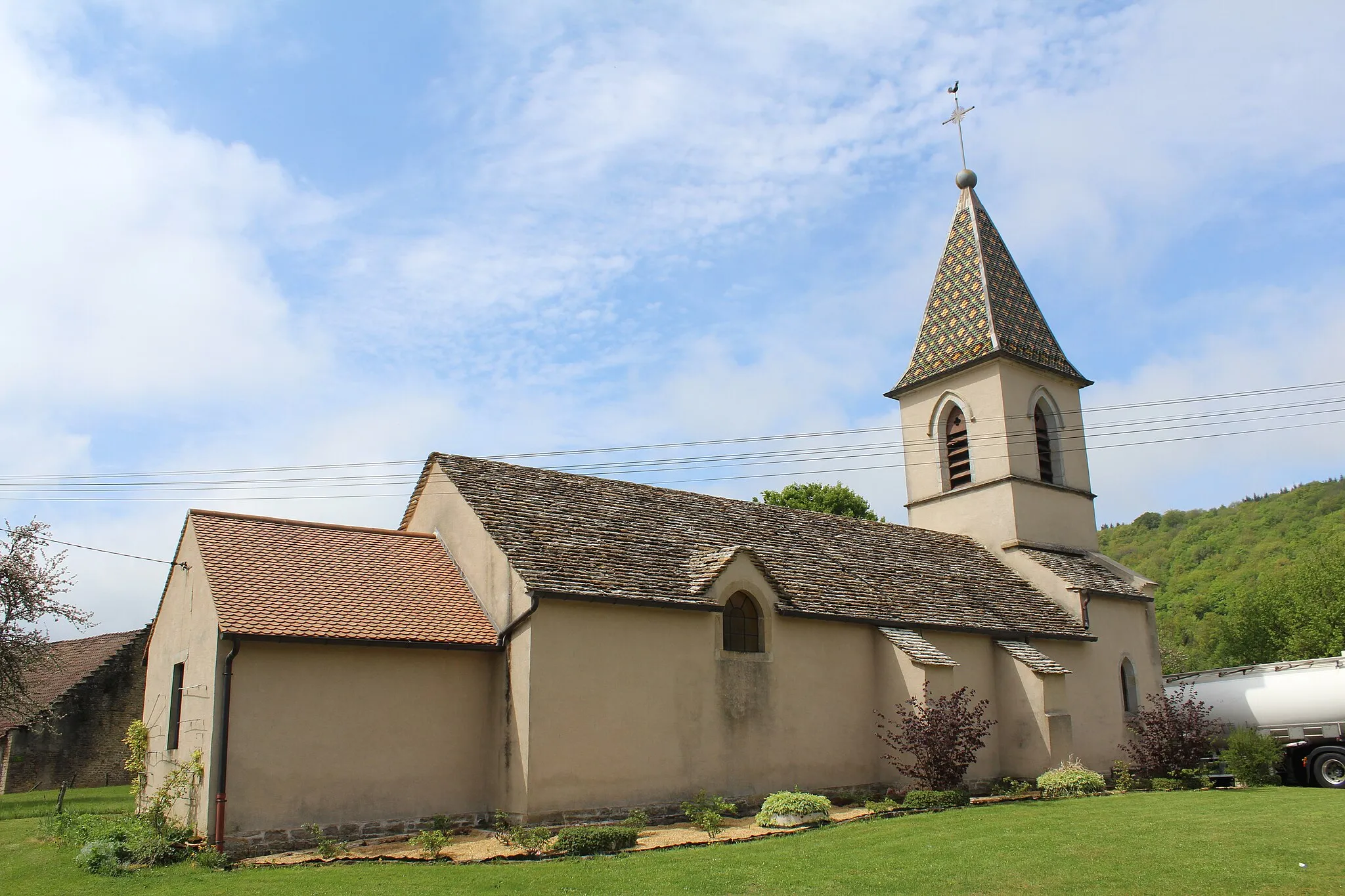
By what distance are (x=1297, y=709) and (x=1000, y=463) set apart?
9.73 metres

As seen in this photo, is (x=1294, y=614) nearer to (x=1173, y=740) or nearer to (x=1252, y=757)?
(x=1173, y=740)

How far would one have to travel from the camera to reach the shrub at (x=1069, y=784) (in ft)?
66.9

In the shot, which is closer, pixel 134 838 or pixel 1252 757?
pixel 134 838

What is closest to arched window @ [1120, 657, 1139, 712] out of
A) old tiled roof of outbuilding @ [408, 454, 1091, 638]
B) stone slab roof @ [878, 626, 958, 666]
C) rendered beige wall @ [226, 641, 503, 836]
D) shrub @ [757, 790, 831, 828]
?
old tiled roof of outbuilding @ [408, 454, 1091, 638]

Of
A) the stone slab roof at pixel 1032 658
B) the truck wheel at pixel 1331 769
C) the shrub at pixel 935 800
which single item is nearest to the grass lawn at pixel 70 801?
the shrub at pixel 935 800

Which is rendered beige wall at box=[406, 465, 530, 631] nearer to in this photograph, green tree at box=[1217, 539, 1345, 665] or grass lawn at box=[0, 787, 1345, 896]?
grass lawn at box=[0, 787, 1345, 896]

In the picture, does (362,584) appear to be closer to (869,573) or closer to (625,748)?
(625,748)

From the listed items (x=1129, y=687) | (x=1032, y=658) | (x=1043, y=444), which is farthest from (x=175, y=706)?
(x=1043, y=444)

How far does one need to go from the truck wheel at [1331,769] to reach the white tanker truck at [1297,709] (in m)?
0.01

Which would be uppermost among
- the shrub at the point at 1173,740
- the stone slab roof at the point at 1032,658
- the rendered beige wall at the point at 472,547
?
the rendered beige wall at the point at 472,547

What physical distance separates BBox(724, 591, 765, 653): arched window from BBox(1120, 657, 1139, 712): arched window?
12822 millimetres

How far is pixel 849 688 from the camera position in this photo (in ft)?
71.5

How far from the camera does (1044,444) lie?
31.3 meters

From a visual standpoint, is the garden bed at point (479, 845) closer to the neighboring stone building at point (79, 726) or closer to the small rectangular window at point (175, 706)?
the small rectangular window at point (175, 706)
